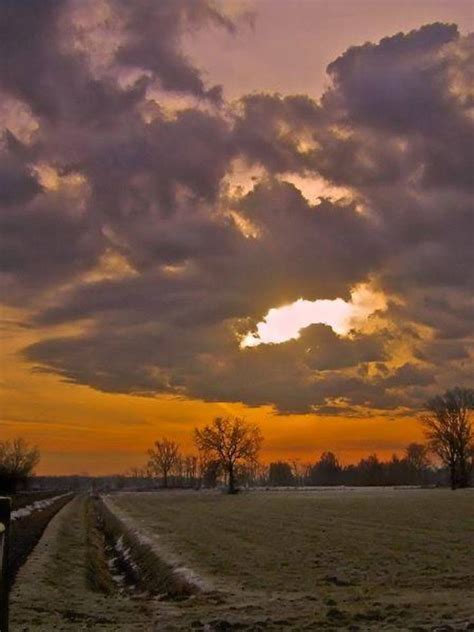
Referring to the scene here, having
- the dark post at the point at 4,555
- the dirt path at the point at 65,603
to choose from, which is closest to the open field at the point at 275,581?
the dirt path at the point at 65,603

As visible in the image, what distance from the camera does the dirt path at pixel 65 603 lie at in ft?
51.3

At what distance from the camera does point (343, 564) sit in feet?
84.1

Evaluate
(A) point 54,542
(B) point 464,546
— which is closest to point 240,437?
(A) point 54,542

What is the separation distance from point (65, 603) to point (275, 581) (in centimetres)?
664

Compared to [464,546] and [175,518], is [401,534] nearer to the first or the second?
[464,546]

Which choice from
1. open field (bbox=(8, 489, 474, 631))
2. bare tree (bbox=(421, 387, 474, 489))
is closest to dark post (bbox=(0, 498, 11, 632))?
open field (bbox=(8, 489, 474, 631))

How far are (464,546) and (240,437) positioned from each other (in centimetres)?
9770

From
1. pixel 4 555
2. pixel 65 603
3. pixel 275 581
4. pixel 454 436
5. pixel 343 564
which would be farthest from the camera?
pixel 454 436

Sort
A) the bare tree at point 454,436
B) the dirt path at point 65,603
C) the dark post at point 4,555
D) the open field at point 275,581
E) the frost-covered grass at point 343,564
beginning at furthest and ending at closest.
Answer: the bare tree at point 454,436, the frost-covered grass at point 343,564, the dirt path at point 65,603, the open field at point 275,581, the dark post at point 4,555

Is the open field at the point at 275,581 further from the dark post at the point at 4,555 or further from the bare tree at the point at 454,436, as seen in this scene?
the bare tree at the point at 454,436

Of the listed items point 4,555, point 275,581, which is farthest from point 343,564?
point 4,555

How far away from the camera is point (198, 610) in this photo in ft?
57.1

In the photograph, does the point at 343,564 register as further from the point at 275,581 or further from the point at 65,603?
the point at 65,603

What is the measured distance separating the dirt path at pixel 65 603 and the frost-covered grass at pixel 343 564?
9.79 ft
